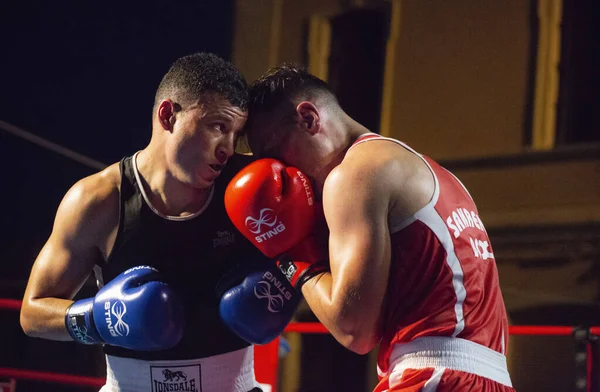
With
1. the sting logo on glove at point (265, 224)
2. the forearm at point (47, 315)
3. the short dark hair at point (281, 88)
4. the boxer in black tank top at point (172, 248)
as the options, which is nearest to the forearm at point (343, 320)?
the sting logo on glove at point (265, 224)

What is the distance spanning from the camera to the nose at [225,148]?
1.88 meters

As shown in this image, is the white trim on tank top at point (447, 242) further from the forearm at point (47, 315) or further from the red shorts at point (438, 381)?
the forearm at point (47, 315)

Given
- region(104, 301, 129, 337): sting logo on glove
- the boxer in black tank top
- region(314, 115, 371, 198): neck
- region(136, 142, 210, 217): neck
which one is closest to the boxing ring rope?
the boxer in black tank top

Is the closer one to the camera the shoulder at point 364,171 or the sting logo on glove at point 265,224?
→ the shoulder at point 364,171

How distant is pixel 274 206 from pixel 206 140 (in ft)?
0.99

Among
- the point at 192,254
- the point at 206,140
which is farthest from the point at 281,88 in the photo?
the point at 192,254

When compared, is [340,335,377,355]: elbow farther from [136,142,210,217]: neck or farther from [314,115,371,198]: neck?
[136,142,210,217]: neck

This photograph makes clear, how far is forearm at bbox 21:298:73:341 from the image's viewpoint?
1.87 metres

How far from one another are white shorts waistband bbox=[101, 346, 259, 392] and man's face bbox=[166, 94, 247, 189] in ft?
1.45

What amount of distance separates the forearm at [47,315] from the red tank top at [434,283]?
823 mm

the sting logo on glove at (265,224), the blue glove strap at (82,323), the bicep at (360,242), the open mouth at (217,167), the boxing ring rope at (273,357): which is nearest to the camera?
the bicep at (360,242)

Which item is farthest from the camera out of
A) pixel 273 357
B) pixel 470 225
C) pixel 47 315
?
pixel 273 357

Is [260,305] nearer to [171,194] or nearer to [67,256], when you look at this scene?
[171,194]

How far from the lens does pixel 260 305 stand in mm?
1755
